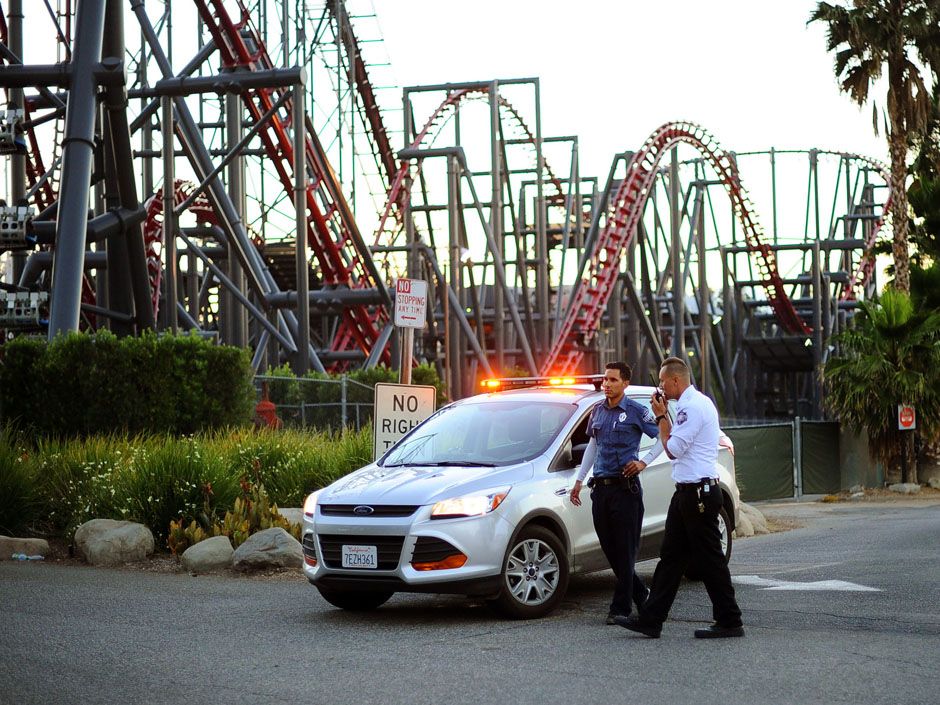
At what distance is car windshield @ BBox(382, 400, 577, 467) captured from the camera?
35.3ft

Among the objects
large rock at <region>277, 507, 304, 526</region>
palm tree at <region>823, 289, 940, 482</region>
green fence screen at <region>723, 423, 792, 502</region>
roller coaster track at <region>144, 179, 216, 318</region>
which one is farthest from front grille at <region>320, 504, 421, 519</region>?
roller coaster track at <region>144, 179, 216, 318</region>

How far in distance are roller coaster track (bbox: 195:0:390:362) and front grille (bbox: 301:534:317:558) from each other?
21887mm

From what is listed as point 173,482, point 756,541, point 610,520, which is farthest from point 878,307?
point 610,520

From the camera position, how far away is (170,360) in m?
18.6

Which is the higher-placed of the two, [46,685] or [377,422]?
[377,422]

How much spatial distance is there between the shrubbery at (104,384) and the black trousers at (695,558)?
417 inches

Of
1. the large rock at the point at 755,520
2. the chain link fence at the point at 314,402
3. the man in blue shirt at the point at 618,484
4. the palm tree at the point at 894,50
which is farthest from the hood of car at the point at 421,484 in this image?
the palm tree at the point at 894,50

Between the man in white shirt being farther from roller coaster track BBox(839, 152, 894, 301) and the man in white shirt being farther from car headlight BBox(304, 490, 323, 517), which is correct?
roller coaster track BBox(839, 152, 894, 301)

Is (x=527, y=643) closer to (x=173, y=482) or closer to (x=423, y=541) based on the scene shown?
(x=423, y=541)

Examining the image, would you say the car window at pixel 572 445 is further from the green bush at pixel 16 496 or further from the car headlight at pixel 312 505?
the green bush at pixel 16 496

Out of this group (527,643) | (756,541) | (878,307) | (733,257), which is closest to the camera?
(527,643)

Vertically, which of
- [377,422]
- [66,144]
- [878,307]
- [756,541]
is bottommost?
[756,541]

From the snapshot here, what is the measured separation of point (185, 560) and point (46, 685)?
5.88 metres

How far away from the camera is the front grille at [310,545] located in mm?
10250
